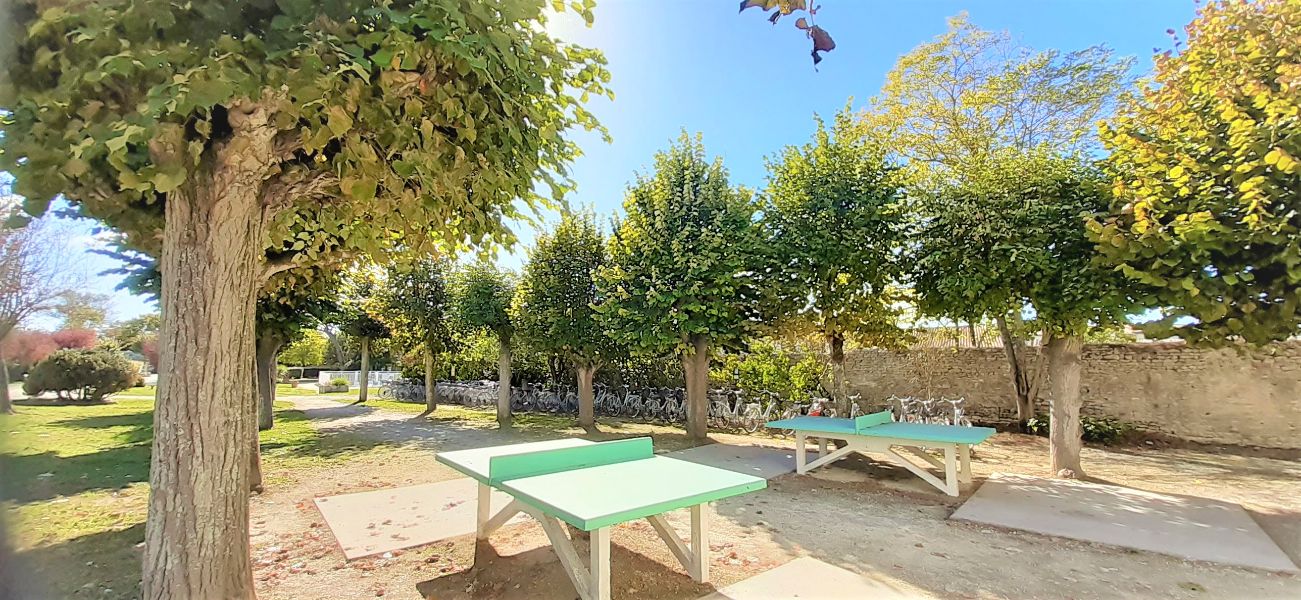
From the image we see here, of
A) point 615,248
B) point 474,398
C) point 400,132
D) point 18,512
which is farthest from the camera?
point 474,398

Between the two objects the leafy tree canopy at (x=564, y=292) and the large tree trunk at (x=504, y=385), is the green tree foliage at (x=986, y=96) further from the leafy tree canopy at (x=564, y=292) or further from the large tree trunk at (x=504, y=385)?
the large tree trunk at (x=504, y=385)

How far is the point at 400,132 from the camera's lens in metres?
2.80

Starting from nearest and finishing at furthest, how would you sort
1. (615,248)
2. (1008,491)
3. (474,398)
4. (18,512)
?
(18,512), (1008,491), (615,248), (474,398)

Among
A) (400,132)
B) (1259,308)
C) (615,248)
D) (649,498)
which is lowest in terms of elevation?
(649,498)

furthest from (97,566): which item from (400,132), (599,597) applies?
(400,132)

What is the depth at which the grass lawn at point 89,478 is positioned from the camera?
96 cm

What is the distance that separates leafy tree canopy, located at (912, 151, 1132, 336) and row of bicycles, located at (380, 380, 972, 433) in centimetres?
339

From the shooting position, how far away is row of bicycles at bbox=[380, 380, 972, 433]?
10836 mm

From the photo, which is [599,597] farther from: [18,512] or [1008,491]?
[1008,491]

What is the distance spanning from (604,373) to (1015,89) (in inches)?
513

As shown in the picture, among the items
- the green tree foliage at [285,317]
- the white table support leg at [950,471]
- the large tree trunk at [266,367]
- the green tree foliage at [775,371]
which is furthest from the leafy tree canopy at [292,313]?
the white table support leg at [950,471]

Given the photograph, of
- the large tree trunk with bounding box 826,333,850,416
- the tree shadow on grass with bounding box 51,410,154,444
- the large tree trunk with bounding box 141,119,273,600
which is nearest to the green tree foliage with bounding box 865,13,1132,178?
the large tree trunk with bounding box 826,333,850,416

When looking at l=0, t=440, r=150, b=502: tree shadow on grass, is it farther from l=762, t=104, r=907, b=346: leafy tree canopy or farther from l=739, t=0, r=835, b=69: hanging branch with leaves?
l=762, t=104, r=907, b=346: leafy tree canopy

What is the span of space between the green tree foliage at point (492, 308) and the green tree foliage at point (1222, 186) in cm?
1141
